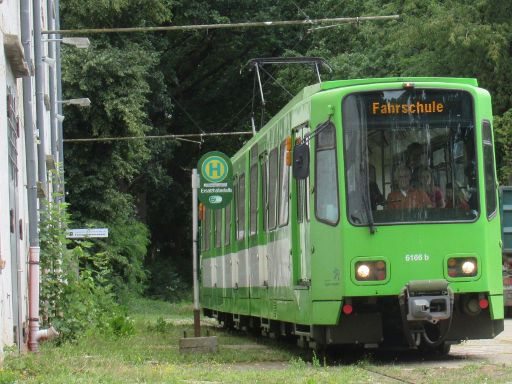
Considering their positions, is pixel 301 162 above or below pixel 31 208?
above

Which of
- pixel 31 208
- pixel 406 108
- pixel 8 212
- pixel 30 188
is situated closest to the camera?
pixel 406 108

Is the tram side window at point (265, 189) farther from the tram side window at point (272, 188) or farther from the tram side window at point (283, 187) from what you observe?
the tram side window at point (283, 187)

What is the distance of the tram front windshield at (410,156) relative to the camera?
1482 centimetres

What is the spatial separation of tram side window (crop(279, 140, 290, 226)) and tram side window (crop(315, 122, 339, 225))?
1.64m

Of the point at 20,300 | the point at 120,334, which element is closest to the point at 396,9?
the point at 120,334

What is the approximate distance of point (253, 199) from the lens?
20406 mm

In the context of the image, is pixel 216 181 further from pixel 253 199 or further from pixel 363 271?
pixel 363 271

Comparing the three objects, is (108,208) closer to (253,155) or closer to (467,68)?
(467,68)

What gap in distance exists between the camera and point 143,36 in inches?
1810

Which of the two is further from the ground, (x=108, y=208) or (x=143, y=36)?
(x=143, y=36)

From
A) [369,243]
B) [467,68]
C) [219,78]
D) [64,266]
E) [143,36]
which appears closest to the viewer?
[369,243]

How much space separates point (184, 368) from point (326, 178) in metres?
2.77

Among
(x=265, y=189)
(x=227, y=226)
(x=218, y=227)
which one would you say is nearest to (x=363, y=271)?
(x=265, y=189)

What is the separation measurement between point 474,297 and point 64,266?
809cm
